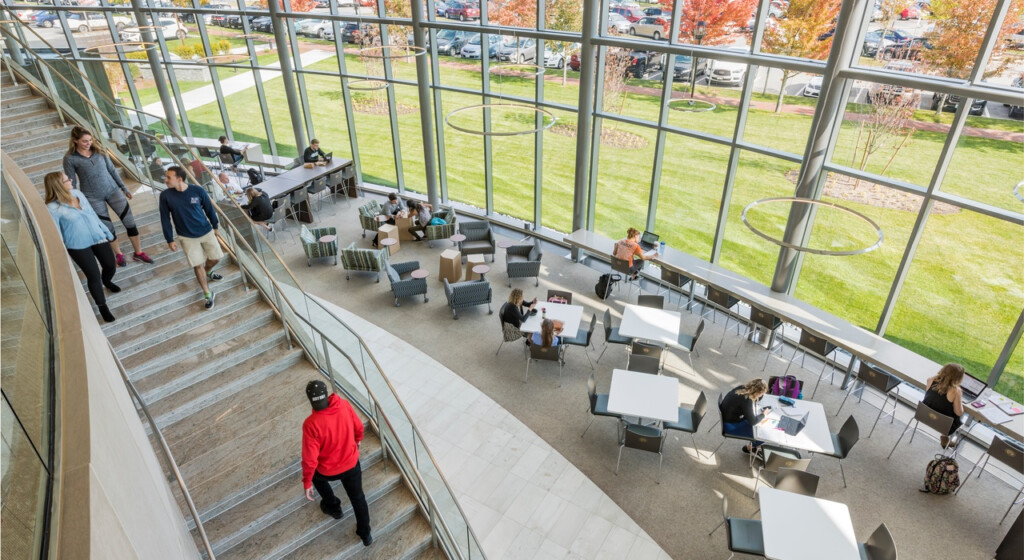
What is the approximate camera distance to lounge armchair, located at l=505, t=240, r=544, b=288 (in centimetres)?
1118

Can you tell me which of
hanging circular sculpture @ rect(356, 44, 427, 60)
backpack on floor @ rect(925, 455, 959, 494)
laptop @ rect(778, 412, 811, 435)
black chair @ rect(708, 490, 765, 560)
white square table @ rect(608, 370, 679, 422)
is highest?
hanging circular sculpture @ rect(356, 44, 427, 60)

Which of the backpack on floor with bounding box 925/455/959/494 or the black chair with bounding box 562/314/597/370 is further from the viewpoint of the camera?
the black chair with bounding box 562/314/597/370

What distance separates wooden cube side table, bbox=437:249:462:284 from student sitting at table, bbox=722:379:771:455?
19.1ft

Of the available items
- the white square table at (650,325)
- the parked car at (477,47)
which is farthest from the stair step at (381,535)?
the parked car at (477,47)

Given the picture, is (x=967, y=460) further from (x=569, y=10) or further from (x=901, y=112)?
(x=569, y=10)

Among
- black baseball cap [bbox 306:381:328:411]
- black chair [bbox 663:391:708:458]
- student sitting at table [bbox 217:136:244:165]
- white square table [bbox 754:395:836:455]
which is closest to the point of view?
black baseball cap [bbox 306:381:328:411]

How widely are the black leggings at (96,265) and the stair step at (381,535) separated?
3.11m

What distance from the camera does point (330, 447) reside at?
4.73 metres

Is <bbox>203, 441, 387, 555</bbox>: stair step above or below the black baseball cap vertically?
below

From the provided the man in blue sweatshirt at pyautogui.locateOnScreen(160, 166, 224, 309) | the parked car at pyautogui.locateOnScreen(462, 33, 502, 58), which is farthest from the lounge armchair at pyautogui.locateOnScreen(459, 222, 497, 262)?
the man in blue sweatshirt at pyautogui.locateOnScreen(160, 166, 224, 309)

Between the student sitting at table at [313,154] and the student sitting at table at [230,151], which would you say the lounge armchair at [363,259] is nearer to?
the student sitting at table at [313,154]

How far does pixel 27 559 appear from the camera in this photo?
1521mm

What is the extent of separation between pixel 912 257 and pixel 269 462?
338 inches

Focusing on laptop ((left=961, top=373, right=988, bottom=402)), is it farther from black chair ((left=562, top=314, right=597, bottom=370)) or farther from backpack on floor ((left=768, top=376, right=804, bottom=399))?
black chair ((left=562, top=314, right=597, bottom=370))
